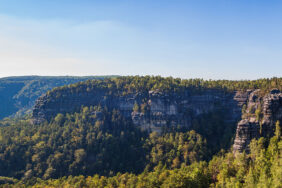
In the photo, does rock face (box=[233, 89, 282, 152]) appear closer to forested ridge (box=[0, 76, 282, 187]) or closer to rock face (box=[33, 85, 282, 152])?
rock face (box=[33, 85, 282, 152])

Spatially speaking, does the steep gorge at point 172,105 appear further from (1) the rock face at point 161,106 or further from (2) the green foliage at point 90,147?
(2) the green foliage at point 90,147

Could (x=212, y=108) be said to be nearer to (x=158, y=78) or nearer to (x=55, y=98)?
(x=158, y=78)

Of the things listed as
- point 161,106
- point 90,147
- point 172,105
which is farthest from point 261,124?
point 90,147

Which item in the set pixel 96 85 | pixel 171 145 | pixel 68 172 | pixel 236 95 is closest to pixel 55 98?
pixel 96 85

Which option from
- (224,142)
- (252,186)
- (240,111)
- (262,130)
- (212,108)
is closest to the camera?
(252,186)

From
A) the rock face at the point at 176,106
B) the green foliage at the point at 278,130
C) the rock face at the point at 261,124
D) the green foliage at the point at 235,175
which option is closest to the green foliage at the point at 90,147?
the rock face at the point at 176,106

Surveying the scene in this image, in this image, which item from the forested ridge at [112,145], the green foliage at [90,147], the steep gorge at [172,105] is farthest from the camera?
the green foliage at [90,147]
